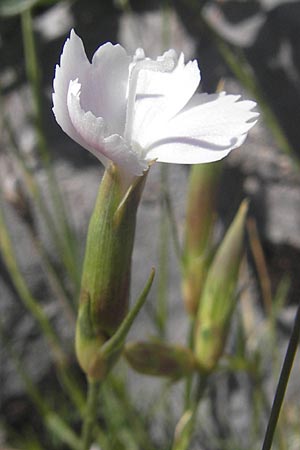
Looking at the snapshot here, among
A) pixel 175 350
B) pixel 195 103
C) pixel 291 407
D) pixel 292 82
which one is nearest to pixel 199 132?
pixel 195 103

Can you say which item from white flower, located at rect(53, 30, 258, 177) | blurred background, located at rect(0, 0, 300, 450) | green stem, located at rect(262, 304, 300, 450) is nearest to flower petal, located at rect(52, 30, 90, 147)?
white flower, located at rect(53, 30, 258, 177)

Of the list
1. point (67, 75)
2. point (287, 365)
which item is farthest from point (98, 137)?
point (287, 365)

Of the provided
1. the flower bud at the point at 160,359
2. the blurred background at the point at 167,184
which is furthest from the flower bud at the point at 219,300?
the blurred background at the point at 167,184

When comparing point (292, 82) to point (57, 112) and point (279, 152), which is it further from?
point (57, 112)

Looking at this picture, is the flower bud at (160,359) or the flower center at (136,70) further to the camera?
the flower bud at (160,359)

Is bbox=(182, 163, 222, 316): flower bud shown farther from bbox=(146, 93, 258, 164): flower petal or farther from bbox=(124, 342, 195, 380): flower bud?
bbox=(146, 93, 258, 164): flower petal

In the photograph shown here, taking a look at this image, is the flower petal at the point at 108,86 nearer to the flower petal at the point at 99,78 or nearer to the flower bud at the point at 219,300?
the flower petal at the point at 99,78

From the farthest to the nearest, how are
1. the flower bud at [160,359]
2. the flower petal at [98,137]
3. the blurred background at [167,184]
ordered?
the blurred background at [167,184]
the flower bud at [160,359]
the flower petal at [98,137]
